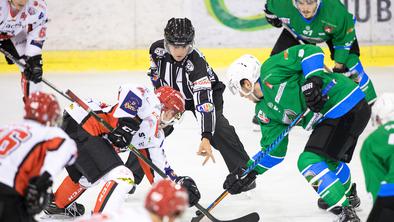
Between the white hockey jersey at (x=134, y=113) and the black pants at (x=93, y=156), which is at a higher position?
the white hockey jersey at (x=134, y=113)

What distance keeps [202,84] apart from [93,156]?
3.74 ft

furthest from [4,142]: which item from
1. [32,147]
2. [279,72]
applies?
[279,72]

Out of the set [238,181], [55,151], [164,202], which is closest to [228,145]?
[238,181]

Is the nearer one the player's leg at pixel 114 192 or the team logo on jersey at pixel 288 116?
the player's leg at pixel 114 192

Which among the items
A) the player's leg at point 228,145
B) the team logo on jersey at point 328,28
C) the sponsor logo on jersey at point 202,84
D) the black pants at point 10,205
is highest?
the black pants at point 10,205

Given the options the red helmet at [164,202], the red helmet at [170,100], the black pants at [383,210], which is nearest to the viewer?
the red helmet at [164,202]

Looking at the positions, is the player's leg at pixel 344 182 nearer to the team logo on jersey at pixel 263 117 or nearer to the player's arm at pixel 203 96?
the team logo on jersey at pixel 263 117

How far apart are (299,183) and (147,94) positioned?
1.64 m

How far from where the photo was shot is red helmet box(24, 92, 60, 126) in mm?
3512

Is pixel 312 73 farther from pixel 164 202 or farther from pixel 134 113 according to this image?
pixel 164 202

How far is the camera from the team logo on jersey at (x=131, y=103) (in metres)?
4.53

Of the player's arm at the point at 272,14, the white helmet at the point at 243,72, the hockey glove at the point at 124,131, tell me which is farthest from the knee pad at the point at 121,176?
the player's arm at the point at 272,14

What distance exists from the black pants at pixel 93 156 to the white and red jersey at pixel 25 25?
60.6 inches

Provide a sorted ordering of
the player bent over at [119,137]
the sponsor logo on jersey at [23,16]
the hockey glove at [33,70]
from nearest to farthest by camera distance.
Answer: the player bent over at [119,137]
the hockey glove at [33,70]
the sponsor logo on jersey at [23,16]
